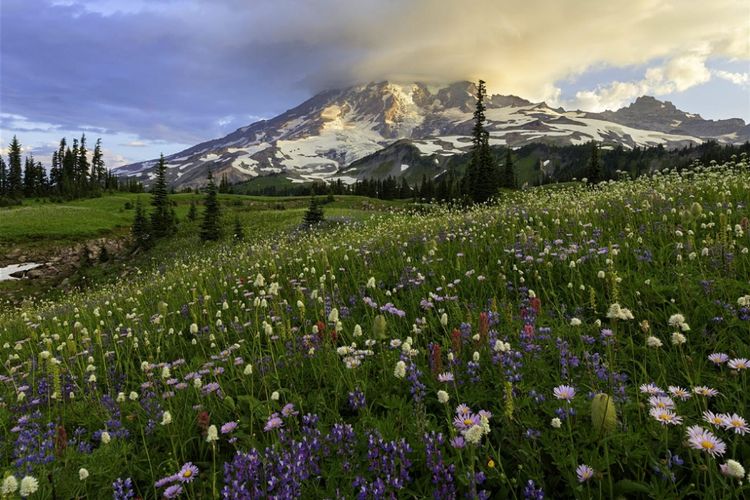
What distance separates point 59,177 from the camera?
12050cm

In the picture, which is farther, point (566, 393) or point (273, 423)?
point (273, 423)

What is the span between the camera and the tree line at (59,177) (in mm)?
104475

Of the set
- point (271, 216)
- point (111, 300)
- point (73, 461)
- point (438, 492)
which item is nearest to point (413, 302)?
point (438, 492)

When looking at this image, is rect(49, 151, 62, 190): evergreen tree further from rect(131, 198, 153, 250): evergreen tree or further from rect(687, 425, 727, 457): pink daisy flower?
rect(687, 425, 727, 457): pink daisy flower

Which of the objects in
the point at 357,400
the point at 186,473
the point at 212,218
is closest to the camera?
the point at 186,473

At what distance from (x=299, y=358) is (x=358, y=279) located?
122 inches

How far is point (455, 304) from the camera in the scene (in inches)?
209

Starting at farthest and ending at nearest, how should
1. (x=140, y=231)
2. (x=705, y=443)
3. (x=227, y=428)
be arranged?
(x=140, y=231)
(x=227, y=428)
(x=705, y=443)

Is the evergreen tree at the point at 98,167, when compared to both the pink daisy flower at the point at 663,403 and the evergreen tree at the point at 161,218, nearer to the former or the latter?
the evergreen tree at the point at 161,218

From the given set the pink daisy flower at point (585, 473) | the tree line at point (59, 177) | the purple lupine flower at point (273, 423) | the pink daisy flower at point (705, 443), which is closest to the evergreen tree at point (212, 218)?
the purple lupine flower at point (273, 423)

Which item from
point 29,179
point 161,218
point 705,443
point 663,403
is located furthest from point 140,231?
point 29,179

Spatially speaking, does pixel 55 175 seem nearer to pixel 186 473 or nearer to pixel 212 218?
pixel 212 218

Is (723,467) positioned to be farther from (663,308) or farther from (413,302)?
(413,302)

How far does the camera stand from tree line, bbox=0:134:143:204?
343 feet
